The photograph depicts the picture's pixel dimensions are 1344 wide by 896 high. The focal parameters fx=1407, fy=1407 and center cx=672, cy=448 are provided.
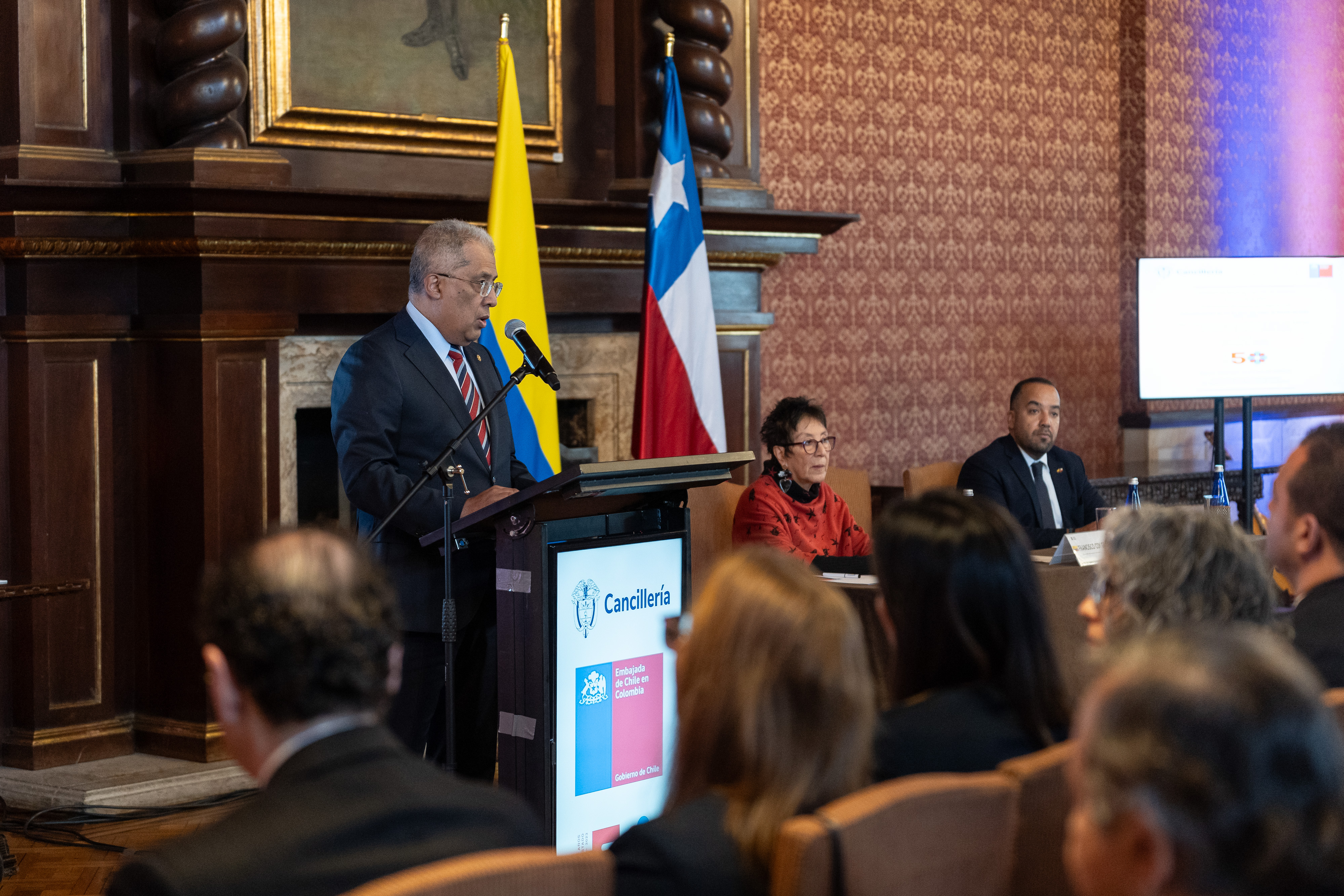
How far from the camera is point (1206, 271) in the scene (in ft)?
22.2

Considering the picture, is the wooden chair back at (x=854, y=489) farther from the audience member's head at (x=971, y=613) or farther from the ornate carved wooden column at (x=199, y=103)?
the audience member's head at (x=971, y=613)

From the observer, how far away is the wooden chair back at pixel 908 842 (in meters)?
1.37

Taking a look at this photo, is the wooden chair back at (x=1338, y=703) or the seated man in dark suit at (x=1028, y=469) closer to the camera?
the wooden chair back at (x=1338, y=703)

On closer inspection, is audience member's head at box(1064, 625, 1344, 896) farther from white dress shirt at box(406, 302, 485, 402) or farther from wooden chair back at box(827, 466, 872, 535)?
wooden chair back at box(827, 466, 872, 535)

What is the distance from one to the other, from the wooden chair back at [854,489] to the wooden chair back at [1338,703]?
10.5 feet

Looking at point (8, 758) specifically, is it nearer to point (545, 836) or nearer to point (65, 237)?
point (65, 237)

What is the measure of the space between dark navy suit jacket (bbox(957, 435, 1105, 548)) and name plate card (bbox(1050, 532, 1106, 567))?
4.77 feet

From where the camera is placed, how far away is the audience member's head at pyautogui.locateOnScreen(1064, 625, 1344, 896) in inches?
35.7

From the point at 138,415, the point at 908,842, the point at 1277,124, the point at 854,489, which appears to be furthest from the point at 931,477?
the point at 1277,124

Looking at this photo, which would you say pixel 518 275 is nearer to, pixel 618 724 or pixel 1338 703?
pixel 618 724

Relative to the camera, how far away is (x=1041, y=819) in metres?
1.69

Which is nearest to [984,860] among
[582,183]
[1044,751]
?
[1044,751]

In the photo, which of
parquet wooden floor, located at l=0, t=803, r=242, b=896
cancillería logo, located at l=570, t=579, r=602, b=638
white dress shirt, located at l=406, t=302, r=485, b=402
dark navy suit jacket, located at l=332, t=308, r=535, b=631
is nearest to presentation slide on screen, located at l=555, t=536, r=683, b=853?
cancillería logo, located at l=570, t=579, r=602, b=638

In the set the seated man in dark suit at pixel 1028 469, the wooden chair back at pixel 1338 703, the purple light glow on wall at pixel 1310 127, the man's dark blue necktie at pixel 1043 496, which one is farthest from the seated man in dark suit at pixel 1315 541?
the purple light glow on wall at pixel 1310 127
